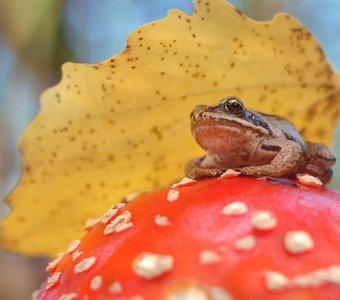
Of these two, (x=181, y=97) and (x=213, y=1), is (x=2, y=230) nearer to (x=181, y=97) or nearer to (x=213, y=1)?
(x=181, y=97)

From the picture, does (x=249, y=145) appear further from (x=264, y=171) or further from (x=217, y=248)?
(x=217, y=248)

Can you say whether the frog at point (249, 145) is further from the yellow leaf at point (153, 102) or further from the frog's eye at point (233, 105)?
the yellow leaf at point (153, 102)

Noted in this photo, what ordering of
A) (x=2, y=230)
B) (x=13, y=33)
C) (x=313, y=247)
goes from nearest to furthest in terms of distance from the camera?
(x=313, y=247), (x=2, y=230), (x=13, y=33)

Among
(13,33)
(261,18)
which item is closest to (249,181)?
(13,33)

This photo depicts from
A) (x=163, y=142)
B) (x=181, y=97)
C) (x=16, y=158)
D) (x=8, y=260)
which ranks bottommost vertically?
(x=8, y=260)

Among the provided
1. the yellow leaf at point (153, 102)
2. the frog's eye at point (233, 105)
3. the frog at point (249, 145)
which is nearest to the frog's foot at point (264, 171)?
the frog at point (249, 145)

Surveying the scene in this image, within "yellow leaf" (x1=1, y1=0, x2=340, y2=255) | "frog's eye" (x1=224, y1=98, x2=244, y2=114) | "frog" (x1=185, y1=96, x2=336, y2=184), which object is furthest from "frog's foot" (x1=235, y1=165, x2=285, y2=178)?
"yellow leaf" (x1=1, y1=0, x2=340, y2=255)
